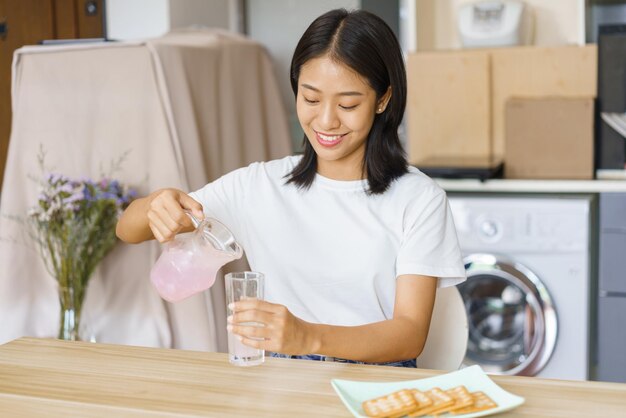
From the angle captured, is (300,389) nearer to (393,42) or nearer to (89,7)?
(393,42)

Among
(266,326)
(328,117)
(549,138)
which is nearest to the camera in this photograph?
(266,326)

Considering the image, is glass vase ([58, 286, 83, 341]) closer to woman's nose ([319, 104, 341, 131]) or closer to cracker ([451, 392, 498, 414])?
woman's nose ([319, 104, 341, 131])

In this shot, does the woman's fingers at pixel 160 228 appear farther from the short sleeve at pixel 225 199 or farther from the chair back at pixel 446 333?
the chair back at pixel 446 333

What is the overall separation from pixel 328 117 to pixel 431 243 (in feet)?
0.95

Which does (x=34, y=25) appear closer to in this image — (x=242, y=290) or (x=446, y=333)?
(x=446, y=333)

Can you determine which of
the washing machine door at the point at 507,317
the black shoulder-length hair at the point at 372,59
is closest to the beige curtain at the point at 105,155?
the washing machine door at the point at 507,317

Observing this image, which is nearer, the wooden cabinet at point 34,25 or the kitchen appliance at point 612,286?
the kitchen appliance at point 612,286

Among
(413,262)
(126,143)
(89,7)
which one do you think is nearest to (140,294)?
(126,143)

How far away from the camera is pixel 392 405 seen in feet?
3.60

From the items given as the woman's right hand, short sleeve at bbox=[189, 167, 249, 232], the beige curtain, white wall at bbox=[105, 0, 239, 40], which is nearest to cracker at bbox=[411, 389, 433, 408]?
the woman's right hand

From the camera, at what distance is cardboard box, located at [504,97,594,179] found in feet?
10.2

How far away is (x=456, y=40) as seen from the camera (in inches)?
143

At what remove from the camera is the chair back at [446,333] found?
166 centimetres

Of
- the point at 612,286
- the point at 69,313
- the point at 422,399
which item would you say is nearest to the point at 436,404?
the point at 422,399
